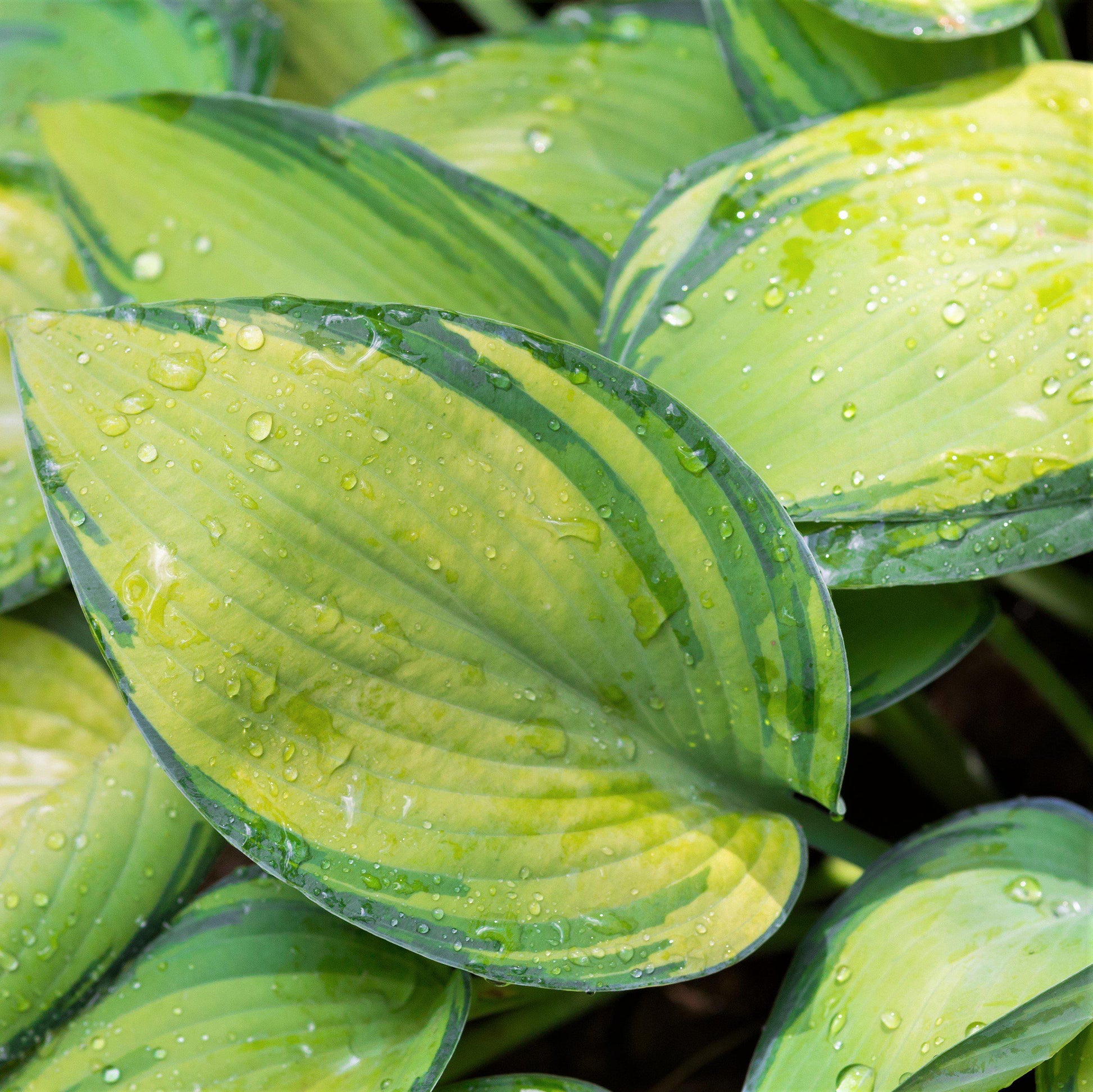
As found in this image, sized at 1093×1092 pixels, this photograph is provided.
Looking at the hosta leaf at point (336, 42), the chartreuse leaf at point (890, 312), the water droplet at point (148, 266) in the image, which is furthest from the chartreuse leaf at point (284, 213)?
the hosta leaf at point (336, 42)

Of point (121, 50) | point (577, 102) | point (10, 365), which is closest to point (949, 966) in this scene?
point (577, 102)

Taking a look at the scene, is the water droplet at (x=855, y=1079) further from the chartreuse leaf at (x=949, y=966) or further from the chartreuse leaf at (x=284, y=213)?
the chartreuse leaf at (x=284, y=213)

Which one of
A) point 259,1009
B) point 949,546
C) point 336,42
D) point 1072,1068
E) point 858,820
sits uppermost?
point 336,42

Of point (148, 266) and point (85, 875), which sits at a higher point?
point (148, 266)

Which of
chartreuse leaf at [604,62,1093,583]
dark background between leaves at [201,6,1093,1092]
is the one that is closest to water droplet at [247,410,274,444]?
chartreuse leaf at [604,62,1093,583]

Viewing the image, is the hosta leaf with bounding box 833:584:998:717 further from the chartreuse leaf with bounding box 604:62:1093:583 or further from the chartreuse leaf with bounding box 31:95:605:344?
the chartreuse leaf with bounding box 31:95:605:344

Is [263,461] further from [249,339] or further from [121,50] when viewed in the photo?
[121,50]

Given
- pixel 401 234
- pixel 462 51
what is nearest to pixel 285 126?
pixel 401 234

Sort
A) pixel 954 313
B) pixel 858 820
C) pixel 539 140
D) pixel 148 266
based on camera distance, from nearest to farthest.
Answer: pixel 954 313 < pixel 148 266 < pixel 539 140 < pixel 858 820
